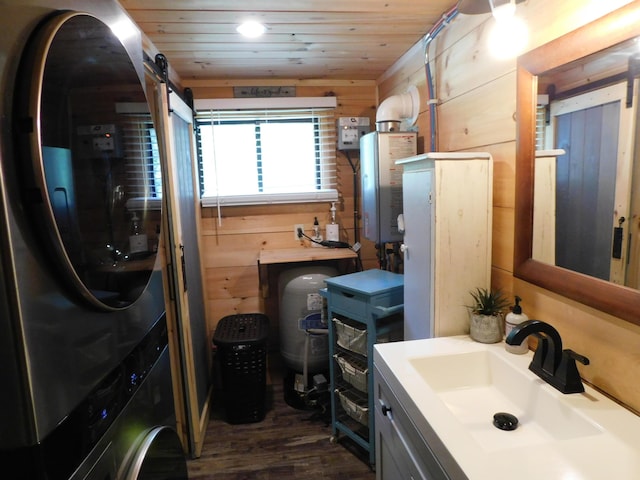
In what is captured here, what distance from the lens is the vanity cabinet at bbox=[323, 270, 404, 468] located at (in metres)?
1.79

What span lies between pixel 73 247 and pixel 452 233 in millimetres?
1138

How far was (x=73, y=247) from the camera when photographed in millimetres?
686

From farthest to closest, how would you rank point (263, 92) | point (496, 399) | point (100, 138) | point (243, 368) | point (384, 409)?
1. point (263, 92)
2. point (243, 368)
3. point (384, 409)
4. point (496, 399)
5. point (100, 138)

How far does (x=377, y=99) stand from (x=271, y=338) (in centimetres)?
188

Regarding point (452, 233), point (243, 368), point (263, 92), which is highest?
point (263, 92)

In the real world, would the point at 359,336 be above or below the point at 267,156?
below

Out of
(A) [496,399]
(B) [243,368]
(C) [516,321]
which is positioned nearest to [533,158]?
(C) [516,321]

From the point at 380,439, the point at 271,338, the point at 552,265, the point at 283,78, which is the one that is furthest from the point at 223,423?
the point at 283,78

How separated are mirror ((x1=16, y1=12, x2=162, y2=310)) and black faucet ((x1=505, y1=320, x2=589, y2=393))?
1.03 m

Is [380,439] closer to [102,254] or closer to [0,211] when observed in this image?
[102,254]

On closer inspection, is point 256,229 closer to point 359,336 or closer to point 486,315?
point 359,336

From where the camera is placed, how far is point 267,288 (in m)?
2.77

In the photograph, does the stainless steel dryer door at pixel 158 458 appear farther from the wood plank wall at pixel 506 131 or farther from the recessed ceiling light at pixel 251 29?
the recessed ceiling light at pixel 251 29

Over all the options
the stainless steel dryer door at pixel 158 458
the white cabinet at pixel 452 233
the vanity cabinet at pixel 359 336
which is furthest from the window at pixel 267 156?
the stainless steel dryer door at pixel 158 458
